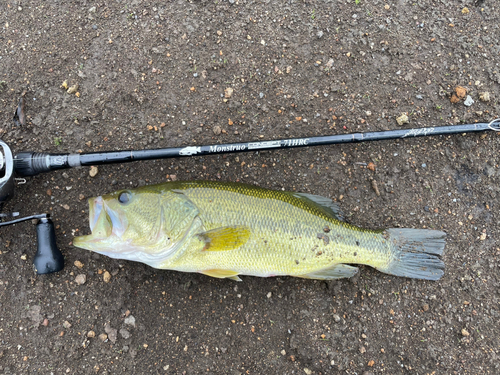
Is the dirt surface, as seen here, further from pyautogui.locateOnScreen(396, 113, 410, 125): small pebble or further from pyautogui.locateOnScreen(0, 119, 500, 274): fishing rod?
pyautogui.locateOnScreen(0, 119, 500, 274): fishing rod

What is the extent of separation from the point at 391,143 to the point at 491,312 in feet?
6.49

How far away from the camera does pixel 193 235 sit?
2461mm

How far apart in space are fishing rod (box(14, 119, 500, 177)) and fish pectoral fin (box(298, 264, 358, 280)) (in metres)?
1.16

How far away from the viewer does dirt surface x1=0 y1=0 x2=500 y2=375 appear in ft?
9.32

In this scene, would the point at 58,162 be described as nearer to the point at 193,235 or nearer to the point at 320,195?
the point at 193,235

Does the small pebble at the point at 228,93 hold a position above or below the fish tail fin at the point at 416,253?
above

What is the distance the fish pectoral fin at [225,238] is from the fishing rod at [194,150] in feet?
2.40

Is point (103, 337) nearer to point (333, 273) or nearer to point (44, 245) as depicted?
point (44, 245)

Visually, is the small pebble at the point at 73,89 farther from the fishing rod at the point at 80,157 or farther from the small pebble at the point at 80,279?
the small pebble at the point at 80,279

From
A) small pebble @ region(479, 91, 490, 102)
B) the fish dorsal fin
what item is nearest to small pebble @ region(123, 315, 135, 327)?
the fish dorsal fin

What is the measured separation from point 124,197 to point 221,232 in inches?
34.4

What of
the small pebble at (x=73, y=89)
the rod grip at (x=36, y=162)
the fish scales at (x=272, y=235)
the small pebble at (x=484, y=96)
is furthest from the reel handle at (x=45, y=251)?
the small pebble at (x=484, y=96)

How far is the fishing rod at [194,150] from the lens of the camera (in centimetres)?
255

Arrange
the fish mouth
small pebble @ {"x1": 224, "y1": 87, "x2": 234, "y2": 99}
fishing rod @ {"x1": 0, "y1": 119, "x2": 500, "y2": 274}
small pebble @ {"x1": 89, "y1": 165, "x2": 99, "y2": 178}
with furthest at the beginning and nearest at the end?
small pebble @ {"x1": 224, "y1": 87, "x2": 234, "y2": 99}, small pebble @ {"x1": 89, "y1": 165, "x2": 99, "y2": 178}, fishing rod @ {"x1": 0, "y1": 119, "x2": 500, "y2": 274}, the fish mouth
